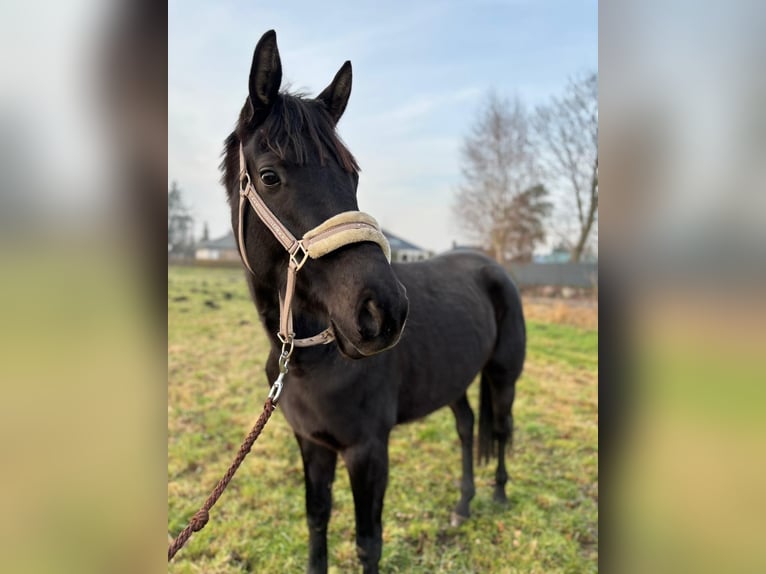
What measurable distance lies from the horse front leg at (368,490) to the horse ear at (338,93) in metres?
1.72

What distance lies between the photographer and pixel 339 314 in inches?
62.0

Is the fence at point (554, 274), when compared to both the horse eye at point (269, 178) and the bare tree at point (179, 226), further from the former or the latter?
the horse eye at point (269, 178)

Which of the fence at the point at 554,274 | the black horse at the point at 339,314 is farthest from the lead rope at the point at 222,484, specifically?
the fence at the point at 554,274

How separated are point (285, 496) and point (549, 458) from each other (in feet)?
9.20

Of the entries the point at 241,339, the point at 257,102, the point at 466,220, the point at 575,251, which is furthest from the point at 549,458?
the point at 466,220

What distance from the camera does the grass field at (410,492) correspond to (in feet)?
10.3

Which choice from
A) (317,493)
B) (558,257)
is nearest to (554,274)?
(558,257)

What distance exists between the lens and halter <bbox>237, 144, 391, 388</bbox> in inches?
61.6

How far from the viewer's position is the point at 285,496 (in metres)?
3.88

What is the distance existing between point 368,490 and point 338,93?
2.10 m

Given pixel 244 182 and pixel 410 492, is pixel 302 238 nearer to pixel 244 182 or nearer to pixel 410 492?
pixel 244 182

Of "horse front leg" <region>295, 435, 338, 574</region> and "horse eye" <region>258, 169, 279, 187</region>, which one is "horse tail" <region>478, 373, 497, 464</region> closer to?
"horse front leg" <region>295, 435, 338, 574</region>

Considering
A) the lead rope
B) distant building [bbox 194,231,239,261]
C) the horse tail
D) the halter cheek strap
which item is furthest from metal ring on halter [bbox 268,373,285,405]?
distant building [bbox 194,231,239,261]
